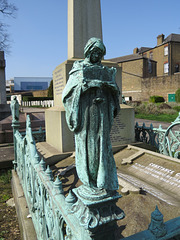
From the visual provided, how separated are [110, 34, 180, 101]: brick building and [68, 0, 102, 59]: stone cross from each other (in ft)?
95.4

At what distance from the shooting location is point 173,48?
40.4 m

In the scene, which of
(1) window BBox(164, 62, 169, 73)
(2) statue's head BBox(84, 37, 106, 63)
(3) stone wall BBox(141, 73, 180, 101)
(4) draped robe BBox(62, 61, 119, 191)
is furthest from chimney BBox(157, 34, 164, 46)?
(4) draped robe BBox(62, 61, 119, 191)

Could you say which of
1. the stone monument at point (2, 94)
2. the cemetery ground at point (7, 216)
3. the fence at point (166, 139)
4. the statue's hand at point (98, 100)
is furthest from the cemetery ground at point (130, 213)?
the stone monument at point (2, 94)

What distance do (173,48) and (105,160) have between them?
148ft

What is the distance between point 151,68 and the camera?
42.3 metres

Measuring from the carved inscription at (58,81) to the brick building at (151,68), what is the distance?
29.7m

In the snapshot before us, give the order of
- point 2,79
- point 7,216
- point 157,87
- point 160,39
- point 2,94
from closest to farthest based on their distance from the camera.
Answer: point 7,216 < point 2,79 < point 2,94 < point 157,87 < point 160,39

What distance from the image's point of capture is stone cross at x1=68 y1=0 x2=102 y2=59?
589 centimetres

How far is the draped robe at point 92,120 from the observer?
52.3 inches

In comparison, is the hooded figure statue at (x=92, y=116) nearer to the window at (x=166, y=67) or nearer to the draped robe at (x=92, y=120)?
the draped robe at (x=92, y=120)

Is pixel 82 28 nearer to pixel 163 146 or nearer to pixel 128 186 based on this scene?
pixel 163 146

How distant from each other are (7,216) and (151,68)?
4330 centimetres

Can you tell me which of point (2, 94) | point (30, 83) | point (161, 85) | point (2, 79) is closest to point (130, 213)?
point (2, 94)

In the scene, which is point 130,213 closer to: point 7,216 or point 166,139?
point 7,216
